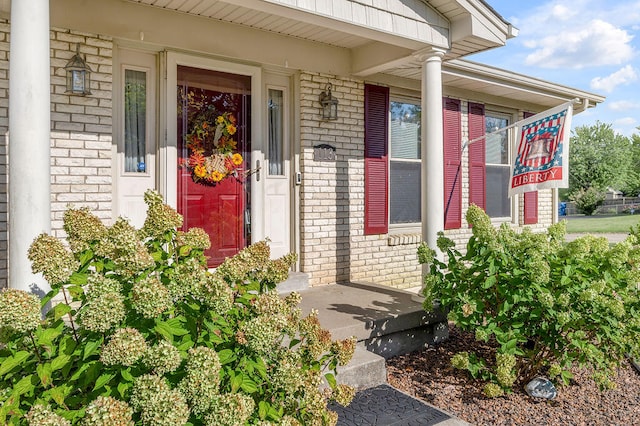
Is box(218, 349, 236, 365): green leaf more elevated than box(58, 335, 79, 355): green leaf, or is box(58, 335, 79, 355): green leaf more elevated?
box(58, 335, 79, 355): green leaf

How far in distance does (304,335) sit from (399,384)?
1.75 m

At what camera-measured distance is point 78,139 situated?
3.99 metres

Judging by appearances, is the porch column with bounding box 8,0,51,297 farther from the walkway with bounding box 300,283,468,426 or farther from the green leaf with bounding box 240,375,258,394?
the walkway with bounding box 300,283,468,426

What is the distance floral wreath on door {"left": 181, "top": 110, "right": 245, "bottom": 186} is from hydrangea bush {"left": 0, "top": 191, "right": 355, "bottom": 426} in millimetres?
2875

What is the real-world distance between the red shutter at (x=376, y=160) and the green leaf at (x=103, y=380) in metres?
4.41

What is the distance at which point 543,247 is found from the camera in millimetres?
3191

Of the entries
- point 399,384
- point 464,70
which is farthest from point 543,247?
point 464,70

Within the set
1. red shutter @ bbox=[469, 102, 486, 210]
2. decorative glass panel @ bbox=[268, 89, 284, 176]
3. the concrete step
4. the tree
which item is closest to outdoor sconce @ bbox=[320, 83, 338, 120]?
decorative glass panel @ bbox=[268, 89, 284, 176]

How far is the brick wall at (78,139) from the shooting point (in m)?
3.88

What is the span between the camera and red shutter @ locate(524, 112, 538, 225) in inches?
303

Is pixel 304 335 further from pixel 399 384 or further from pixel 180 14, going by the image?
pixel 180 14

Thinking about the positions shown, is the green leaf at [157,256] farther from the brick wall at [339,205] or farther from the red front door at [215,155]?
the brick wall at [339,205]

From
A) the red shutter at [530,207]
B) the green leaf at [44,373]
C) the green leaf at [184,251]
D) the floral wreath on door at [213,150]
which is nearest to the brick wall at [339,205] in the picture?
the floral wreath on door at [213,150]

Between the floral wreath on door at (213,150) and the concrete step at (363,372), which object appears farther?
the floral wreath on door at (213,150)
